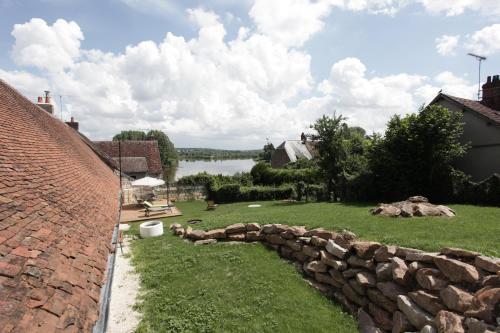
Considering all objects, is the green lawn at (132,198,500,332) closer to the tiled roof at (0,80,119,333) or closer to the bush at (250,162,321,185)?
the tiled roof at (0,80,119,333)

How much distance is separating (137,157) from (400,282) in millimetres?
35283

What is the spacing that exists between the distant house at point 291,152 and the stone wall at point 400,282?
33559 mm

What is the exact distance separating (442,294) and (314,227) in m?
4.90

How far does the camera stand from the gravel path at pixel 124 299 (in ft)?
22.9

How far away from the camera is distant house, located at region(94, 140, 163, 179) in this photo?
34625mm

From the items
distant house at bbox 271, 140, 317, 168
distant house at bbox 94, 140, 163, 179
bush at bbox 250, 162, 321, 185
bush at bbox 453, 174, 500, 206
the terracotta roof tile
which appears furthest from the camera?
distant house at bbox 271, 140, 317, 168

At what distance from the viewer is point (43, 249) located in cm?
271

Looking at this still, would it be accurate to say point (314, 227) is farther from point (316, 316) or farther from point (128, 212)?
point (128, 212)

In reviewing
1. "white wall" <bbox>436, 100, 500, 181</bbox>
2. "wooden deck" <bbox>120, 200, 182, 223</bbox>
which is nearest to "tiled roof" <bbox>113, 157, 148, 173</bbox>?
"wooden deck" <bbox>120, 200, 182, 223</bbox>

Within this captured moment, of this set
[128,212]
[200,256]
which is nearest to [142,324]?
[200,256]

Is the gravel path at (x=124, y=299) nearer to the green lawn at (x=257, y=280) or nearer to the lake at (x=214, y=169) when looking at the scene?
the green lawn at (x=257, y=280)

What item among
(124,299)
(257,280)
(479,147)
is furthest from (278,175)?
(124,299)

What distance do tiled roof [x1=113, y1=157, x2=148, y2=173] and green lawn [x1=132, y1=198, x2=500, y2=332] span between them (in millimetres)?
25224

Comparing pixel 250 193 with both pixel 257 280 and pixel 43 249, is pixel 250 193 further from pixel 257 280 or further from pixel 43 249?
pixel 43 249
